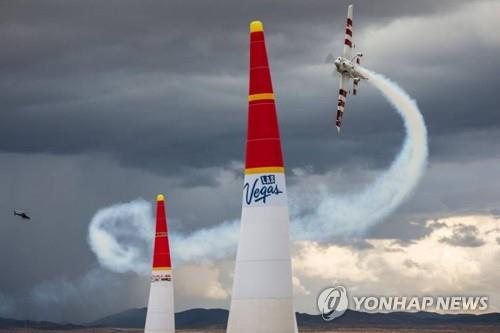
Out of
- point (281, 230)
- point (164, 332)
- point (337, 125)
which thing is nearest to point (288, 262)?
point (281, 230)

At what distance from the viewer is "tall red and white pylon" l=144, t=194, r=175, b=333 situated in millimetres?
57969

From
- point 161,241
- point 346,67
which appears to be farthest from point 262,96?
point 346,67

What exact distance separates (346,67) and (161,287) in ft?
96.7

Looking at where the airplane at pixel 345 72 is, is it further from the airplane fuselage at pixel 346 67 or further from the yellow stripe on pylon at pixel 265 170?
the yellow stripe on pylon at pixel 265 170

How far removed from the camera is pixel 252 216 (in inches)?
1379

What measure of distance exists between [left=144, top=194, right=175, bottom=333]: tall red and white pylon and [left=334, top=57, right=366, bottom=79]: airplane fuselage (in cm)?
2662

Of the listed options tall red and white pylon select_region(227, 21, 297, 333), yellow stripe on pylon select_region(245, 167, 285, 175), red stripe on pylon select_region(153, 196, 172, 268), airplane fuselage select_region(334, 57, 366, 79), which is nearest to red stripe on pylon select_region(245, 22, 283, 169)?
tall red and white pylon select_region(227, 21, 297, 333)

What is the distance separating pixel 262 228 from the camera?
3472cm

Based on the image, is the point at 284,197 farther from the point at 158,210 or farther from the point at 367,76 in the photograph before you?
the point at 367,76

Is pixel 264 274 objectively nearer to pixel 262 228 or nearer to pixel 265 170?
pixel 262 228

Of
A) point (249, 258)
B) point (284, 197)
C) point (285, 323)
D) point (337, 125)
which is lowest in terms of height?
point (285, 323)

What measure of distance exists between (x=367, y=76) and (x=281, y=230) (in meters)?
45.6

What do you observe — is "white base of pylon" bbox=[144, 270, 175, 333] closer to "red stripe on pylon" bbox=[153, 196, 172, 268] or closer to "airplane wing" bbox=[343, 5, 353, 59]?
"red stripe on pylon" bbox=[153, 196, 172, 268]

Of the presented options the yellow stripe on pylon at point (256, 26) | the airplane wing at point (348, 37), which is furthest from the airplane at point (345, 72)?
the yellow stripe on pylon at point (256, 26)
